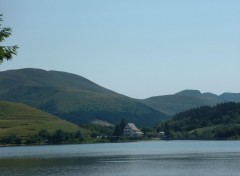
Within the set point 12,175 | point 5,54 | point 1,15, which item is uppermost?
point 1,15

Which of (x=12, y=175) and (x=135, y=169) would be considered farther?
(x=135, y=169)

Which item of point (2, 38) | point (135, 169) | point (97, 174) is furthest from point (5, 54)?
point (135, 169)

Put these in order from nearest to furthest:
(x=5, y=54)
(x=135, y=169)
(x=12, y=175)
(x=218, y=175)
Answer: (x=5, y=54), (x=218, y=175), (x=12, y=175), (x=135, y=169)

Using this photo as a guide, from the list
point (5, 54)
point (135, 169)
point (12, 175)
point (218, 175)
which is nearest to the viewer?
point (5, 54)

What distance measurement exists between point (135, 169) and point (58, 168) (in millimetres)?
13052

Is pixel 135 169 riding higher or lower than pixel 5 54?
lower

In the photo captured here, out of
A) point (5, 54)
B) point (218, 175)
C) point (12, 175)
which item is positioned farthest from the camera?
point (12, 175)

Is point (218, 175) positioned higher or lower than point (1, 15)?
lower

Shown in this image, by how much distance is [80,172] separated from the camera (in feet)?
256

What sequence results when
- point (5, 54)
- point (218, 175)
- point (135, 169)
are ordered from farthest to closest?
point (135, 169)
point (218, 175)
point (5, 54)

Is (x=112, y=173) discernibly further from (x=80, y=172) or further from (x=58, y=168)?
(x=58, y=168)

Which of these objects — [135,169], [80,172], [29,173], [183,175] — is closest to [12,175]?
[29,173]

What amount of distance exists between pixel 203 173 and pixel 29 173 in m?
25.4

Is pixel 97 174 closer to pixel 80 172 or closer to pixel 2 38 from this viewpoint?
pixel 80 172
